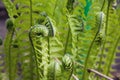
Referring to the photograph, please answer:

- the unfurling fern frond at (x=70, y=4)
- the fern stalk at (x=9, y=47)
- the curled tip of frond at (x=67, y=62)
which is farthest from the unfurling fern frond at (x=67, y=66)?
the fern stalk at (x=9, y=47)

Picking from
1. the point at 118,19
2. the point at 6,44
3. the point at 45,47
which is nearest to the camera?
the point at 45,47

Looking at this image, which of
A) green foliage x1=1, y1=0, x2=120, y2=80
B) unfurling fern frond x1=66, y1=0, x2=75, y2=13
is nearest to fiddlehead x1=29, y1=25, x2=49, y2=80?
green foliage x1=1, y1=0, x2=120, y2=80

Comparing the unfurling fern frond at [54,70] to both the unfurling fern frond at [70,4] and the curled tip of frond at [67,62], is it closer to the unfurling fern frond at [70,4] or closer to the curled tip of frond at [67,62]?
the curled tip of frond at [67,62]

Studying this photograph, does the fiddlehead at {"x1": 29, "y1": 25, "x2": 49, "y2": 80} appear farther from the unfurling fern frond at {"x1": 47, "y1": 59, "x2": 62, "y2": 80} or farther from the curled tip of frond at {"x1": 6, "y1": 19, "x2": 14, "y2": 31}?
the curled tip of frond at {"x1": 6, "y1": 19, "x2": 14, "y2": 31}

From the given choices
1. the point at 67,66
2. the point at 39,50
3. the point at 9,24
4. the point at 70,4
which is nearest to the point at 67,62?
the point at 67,66

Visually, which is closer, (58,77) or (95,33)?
(58,77)

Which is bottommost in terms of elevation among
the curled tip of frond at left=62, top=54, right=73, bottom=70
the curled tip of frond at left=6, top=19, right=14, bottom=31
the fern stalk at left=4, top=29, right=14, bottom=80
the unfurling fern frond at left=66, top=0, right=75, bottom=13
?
the fern stalk at left=4, top=29, right=14, bottom=80

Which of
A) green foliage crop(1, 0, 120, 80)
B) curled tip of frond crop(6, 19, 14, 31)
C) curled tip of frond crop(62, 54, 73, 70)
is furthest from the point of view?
curled tip of frond crop(6, 19, 14, 31)

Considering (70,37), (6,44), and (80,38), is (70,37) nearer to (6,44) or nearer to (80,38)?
Answer: (80,38)

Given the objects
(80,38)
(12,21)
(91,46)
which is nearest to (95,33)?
(91,46)
